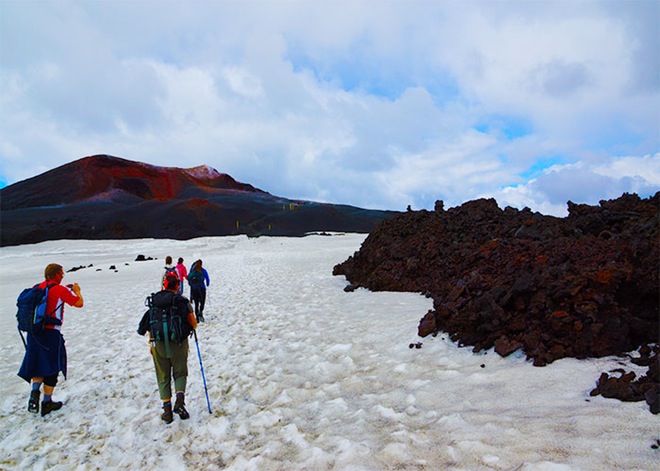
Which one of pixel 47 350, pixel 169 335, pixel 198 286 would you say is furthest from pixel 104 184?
pixel 169 335

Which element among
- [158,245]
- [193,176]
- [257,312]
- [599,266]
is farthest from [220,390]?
[193,176]

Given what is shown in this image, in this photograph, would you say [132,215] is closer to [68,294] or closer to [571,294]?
[68,294]

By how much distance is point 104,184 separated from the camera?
119 meters

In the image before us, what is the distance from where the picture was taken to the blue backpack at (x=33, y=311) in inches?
231

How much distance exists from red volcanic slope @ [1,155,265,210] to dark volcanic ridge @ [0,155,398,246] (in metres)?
→ 0.29

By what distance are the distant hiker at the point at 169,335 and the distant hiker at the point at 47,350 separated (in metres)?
1.57

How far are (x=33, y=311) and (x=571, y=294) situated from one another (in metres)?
8.82

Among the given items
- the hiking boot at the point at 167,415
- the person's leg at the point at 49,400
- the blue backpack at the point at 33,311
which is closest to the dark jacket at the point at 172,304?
the hiking boot at the point at 167,415

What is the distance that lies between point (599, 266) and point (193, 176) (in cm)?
15808

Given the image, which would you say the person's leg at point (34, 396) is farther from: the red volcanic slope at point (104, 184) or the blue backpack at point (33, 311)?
the red volcanic slope at point (104, 184)

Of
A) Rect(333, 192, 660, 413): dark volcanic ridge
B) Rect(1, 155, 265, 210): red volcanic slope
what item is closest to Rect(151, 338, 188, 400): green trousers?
Rect(333, 192, 660, 413): dark volcanic ridge

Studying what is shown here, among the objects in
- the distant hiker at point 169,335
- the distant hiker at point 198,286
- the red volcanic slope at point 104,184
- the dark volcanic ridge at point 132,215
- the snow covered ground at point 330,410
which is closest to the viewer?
the snow covered ground at point 330,410

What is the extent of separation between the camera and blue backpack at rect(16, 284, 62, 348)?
5879 mm

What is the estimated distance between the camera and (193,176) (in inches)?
5950
